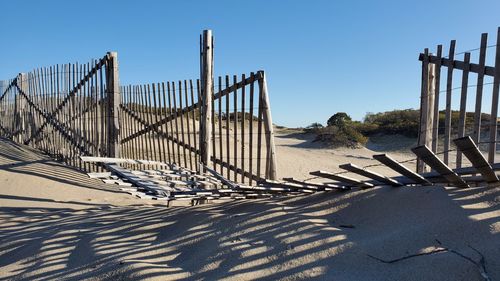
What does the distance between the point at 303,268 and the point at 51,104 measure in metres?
8.98

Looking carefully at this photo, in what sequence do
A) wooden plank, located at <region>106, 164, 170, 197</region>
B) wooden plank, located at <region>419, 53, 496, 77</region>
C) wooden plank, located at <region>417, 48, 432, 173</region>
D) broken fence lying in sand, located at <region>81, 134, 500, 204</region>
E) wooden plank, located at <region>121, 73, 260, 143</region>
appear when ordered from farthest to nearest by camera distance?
1. wooden plank, located at <region>121, 73, 260, 143</region>
2. wooden plank, located at <region>417, 48, 432, 173</region>
3. wooden plank, located at <region>106, 164, 170, 197</region>
4. wooden plank, located at <region>419, 53, 496, 77</region>
5. broken fence lying in sand, located at <region>81, 134, 500, 204</region>

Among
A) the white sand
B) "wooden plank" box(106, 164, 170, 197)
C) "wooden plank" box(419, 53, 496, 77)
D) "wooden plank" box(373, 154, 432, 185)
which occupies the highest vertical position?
"wooden plank" box(419, 53, 496, 77)

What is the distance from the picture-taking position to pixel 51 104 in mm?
10047

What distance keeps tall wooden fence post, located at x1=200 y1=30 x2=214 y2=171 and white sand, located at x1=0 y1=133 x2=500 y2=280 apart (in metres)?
1.51

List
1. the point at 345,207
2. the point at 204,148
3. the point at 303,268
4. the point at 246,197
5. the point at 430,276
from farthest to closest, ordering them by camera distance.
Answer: the point at 204,148, the point at 246,197, the point at 345,207, the point at 303,268, the point at 430,276

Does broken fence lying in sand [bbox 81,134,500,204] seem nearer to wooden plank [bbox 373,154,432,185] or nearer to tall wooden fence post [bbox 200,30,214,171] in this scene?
wooden plank [bbox 373,154,432,185]

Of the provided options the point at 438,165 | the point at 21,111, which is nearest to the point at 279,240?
the point at 438,165

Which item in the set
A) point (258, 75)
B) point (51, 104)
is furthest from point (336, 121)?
point (258, 75)

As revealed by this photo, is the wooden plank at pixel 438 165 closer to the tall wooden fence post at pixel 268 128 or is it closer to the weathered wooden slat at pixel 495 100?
the weathered wooden slat at pixel 495 100

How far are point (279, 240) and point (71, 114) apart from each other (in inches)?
293

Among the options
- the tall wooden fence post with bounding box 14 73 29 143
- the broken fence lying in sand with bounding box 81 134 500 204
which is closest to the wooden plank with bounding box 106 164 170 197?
the broken fence lying in sand with bounding box 81 134 500 204

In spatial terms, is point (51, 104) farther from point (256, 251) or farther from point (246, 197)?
point (256, 251)

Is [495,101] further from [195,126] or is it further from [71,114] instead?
[71,114]

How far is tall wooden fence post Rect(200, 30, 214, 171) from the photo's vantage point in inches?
253
